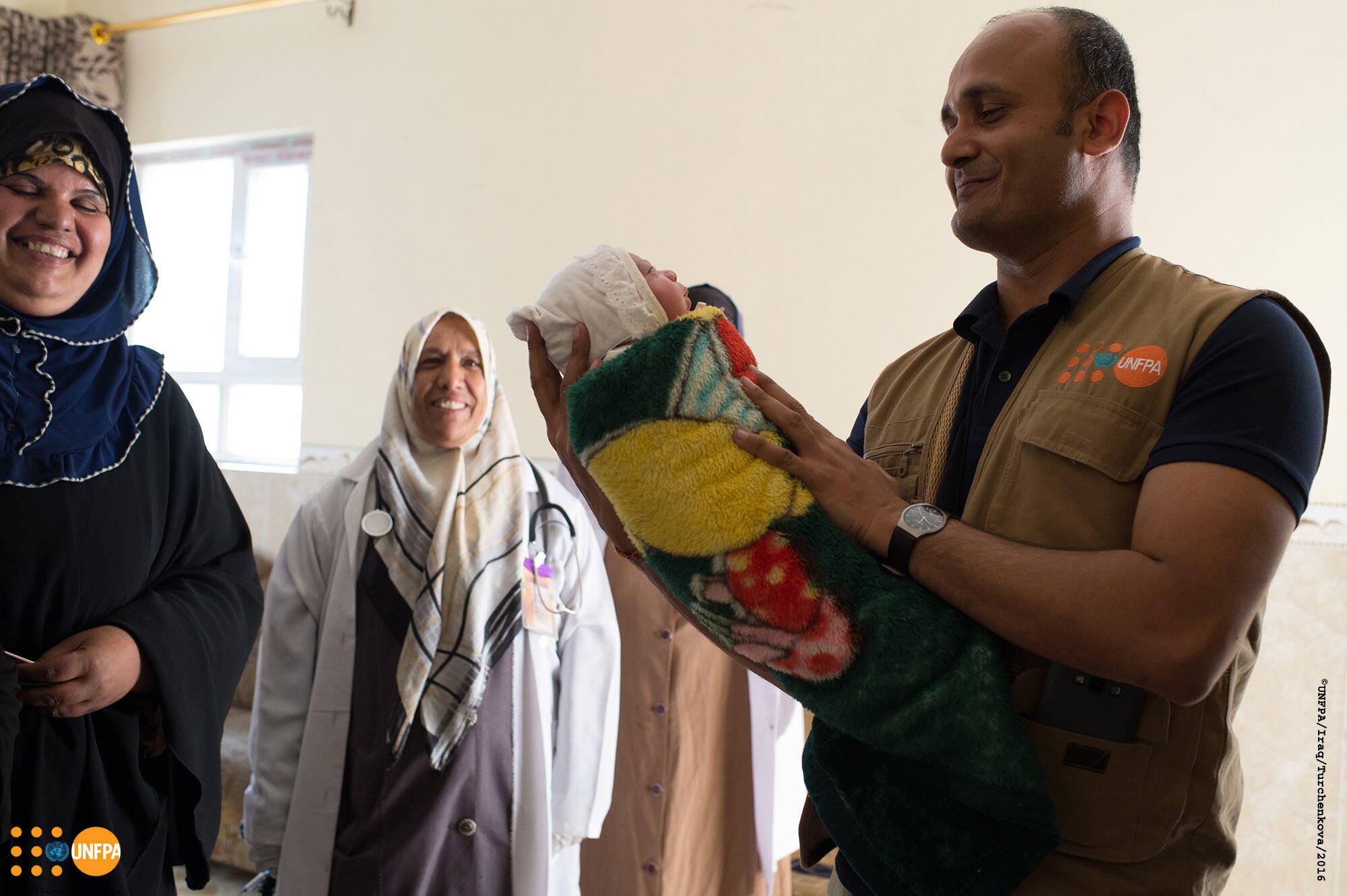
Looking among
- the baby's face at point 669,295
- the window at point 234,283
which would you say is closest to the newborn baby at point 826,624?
the baby's face at point 669,295

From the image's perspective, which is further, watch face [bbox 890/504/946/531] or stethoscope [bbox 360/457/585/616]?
stethoscope [bbox 360/457/585/616]

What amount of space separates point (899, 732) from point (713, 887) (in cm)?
165

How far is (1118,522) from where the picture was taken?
0.93 m

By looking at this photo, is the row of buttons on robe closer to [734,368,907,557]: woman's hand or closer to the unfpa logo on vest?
[734,368,907,557]: woman's hand

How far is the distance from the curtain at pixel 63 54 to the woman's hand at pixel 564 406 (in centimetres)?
468

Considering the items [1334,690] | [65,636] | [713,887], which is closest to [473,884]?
[713,887]

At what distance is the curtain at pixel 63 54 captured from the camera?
4715mm

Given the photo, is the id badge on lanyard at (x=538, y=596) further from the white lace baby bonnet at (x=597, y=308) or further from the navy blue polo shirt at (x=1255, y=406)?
the navy blue polo shirt at (x=1255, y=406)

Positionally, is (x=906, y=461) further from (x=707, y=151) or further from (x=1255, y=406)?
(x=707, y=151)

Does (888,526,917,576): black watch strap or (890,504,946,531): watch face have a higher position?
(890,504,946,531): watch face

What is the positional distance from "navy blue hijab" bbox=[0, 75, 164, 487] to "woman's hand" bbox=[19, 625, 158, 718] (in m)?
0.28

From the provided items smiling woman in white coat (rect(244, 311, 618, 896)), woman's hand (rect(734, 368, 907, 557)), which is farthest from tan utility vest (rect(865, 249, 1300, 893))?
smiling woman in white coat (rect(244, 311, 618, 896))

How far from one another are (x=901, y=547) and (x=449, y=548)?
4.80 feet

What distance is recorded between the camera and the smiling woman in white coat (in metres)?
1.99
